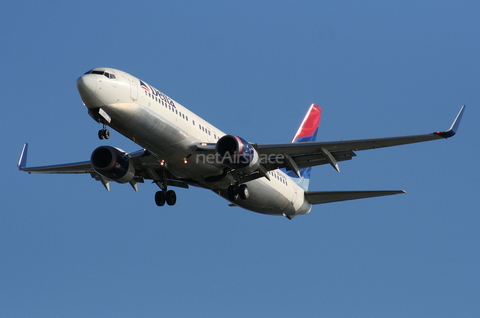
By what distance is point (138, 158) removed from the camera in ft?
113

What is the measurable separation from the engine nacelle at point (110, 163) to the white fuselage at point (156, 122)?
2581 millimetres

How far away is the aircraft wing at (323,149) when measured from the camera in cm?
3014

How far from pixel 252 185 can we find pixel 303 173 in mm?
10566

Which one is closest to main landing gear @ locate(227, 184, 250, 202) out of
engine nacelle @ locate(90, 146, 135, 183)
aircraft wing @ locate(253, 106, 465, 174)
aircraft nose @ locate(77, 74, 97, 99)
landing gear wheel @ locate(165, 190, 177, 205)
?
aircraft wing @ locate(253, 106, 465, 174)

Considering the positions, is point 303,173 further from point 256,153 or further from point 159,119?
point 159,119

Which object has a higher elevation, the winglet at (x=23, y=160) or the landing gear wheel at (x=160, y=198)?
the winglet at (x=23, y=160)

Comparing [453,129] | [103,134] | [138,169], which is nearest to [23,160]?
[138,169]

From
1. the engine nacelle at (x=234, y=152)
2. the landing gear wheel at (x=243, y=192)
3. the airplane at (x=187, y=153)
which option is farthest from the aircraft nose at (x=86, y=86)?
the landing gear wheel at (x=243, y=192)

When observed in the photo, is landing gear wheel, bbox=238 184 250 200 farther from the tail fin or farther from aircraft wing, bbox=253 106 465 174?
the tail fin

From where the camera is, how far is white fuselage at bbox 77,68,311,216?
2861cm

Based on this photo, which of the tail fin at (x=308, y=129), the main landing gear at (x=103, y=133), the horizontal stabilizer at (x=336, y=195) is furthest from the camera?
the tail fin at (x=308, y=129)

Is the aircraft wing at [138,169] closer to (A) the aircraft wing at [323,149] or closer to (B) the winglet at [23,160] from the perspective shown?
(B) the winglet at [23,160]

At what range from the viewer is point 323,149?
3241 cm

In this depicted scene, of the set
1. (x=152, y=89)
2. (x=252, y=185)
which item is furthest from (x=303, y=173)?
(x=152, y=89)
